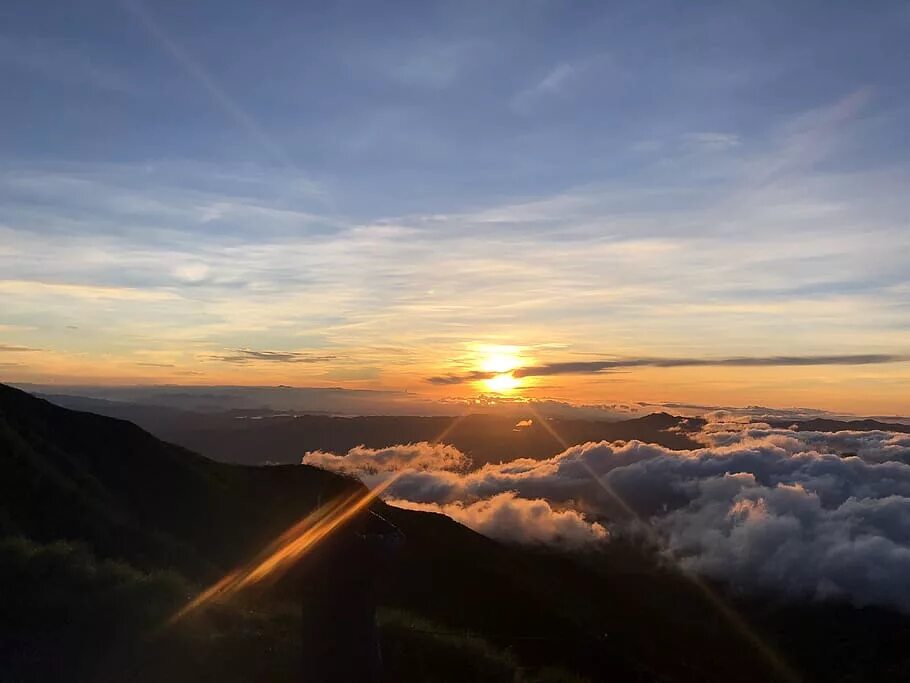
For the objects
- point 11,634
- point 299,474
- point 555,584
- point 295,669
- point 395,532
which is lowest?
point 555,584

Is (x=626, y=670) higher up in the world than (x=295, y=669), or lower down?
lower down

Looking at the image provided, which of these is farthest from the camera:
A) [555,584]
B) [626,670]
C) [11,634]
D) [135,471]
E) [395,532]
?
[555,584]

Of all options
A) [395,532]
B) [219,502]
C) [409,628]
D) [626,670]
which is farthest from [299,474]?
[395,532]

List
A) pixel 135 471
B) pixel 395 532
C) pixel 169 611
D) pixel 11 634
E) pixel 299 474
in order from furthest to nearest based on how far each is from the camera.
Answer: pixel 299 474 < pixel 135 471 < pixel 169 611 < pixel 11 634 < pixel 395 532

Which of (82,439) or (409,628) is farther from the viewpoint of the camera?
(82,439)

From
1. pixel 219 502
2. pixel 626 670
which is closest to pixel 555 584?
pixel 626 670

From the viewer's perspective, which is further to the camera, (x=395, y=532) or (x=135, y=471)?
(x=135, y=471)

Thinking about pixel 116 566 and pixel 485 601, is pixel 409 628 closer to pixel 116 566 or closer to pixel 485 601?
pixel 116 566

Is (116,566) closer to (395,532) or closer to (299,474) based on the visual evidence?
(395,532)

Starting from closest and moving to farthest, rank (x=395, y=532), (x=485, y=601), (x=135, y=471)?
(x=395, y=532), (x=135, y=471), (x=485, y=601)
